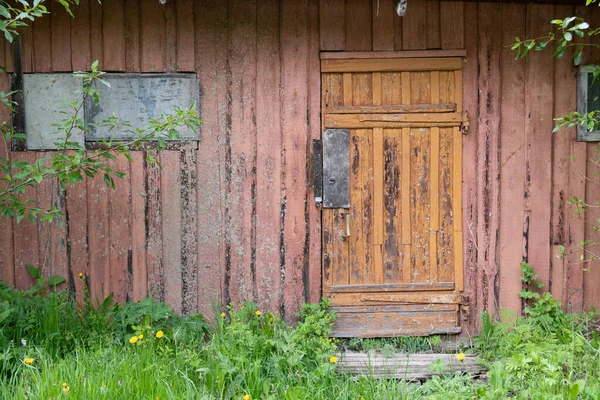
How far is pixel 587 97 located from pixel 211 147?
3219mm

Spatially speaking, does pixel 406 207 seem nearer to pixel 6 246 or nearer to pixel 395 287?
pixel 395 287

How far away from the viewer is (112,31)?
4.52 m

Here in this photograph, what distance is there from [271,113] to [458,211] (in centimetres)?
178

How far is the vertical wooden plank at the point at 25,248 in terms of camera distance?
452 centimetres

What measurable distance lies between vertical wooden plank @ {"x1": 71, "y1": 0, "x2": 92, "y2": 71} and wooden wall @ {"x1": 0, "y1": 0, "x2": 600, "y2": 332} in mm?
12

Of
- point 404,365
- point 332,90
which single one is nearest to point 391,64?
point 332,90

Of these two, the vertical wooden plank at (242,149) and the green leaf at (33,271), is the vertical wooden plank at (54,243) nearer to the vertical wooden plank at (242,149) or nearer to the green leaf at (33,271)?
the green leaf at (33,271)

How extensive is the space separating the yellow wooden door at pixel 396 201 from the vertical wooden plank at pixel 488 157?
0.66 feet

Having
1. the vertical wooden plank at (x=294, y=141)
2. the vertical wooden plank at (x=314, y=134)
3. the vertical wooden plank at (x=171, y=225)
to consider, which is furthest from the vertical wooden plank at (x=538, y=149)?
the vertical wooden plank at (x=171, y=225)

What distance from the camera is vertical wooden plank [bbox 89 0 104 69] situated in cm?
450

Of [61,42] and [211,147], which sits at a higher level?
[61,42]

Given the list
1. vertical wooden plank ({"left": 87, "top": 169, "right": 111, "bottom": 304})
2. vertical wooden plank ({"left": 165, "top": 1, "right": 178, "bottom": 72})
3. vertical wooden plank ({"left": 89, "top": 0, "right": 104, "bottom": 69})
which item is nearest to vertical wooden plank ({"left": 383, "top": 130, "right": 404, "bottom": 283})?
vertical wooden plank ({"left": 165, "top": 1, "right": 178, "bottom": 72})

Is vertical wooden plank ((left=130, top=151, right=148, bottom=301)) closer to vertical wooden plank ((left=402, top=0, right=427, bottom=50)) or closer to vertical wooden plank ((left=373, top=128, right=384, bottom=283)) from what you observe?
vertical wooden plank ((left=373, top=128, right=384, bottom=283))

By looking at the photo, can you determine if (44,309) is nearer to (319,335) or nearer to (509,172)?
(319,335)
